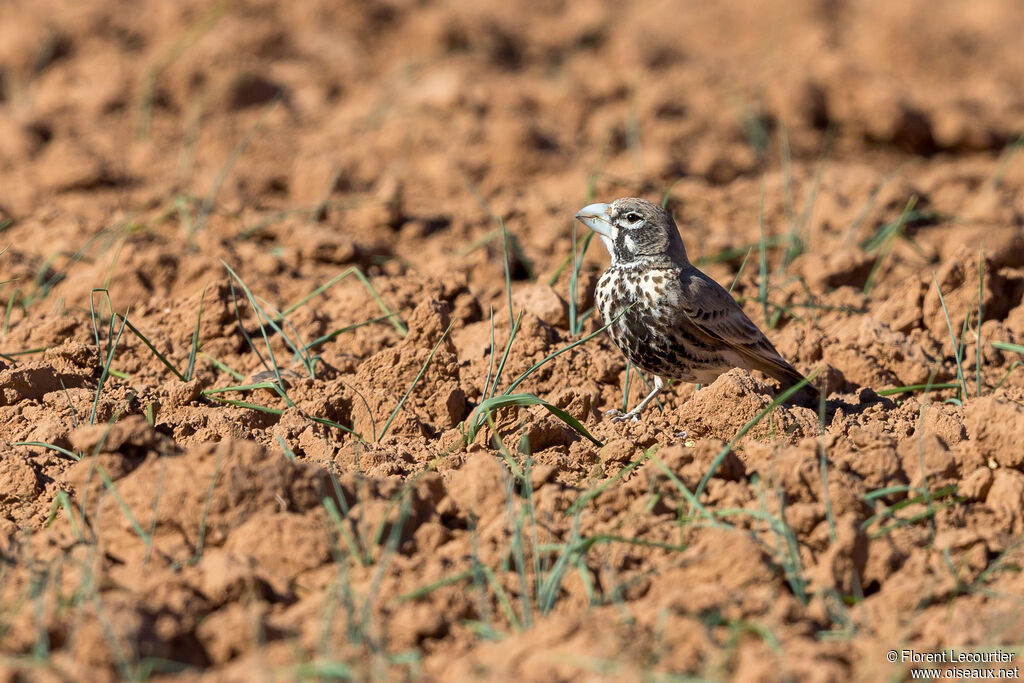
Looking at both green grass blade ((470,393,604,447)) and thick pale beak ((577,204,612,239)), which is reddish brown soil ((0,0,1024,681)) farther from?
thick pale beak ((577,204,612,239))

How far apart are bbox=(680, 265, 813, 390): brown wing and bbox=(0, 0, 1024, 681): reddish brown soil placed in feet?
0.96

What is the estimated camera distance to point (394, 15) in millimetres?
11008

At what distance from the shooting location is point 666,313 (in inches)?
215

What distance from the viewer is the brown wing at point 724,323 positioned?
5.49 metres

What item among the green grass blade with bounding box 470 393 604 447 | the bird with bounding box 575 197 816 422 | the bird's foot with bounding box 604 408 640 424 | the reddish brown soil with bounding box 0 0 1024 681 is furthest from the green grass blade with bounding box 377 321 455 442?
the bird with bounding box 575 197 816 422

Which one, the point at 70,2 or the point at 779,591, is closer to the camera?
the point at 779,591

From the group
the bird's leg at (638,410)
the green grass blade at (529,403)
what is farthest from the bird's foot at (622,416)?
the green grass blade at (529,403)

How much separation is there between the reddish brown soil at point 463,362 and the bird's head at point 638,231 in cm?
45

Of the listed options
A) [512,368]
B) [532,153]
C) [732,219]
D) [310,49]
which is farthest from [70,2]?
[512,368]

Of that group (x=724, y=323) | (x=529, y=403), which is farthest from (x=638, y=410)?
(x=529, y=403)

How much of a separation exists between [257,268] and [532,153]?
2.79 metres

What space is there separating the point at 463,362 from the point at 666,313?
96 centimetres

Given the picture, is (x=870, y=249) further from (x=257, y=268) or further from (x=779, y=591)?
(x=779, y=591)

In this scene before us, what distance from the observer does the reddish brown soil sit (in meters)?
3.25
